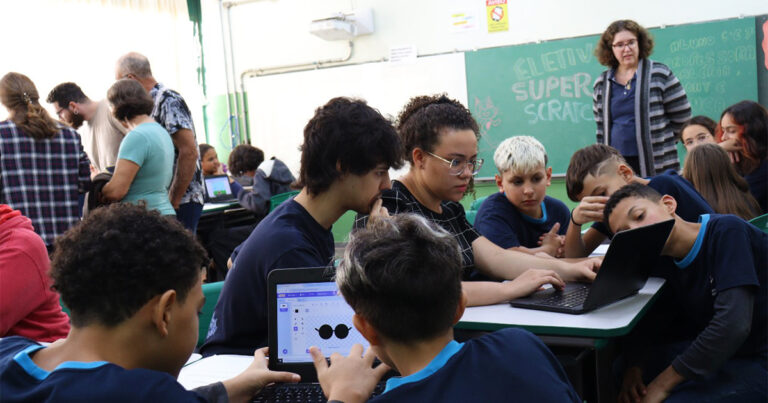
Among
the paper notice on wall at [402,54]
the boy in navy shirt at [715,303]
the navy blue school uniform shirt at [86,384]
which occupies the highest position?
the paper notice on wall at [402,54]

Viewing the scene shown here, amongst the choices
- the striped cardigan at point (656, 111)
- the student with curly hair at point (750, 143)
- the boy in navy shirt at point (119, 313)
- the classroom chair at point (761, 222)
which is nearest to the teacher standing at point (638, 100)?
the striped cardigan at point (656, 111)

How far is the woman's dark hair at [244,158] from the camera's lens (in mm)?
5742

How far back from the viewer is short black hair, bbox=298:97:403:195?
1597mm

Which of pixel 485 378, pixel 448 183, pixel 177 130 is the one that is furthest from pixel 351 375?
pixel 177 130

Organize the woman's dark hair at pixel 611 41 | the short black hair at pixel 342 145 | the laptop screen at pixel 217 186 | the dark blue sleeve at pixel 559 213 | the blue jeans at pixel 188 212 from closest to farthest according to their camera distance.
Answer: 1. the short black hair at pixel 342 145
2. the dark blue sleeve at pixel 559 213
3. the blue jeans at pixel 188 212
4. the woman's dark hair at pixel 611 41
5. the laptop screen at pixel 217 186

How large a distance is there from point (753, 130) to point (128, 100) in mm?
3069

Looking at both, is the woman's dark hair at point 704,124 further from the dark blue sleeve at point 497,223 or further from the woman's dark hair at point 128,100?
the woman's dark hair at point 128,100

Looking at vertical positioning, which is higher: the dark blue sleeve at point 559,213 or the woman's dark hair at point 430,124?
the woman's dark hair at point 430,124

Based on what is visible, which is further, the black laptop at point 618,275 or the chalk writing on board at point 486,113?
the chalk writing on board at point 486,113

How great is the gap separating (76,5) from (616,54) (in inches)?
182

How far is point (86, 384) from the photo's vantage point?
2.85 feet

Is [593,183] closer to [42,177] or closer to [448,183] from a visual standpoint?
[448,183]

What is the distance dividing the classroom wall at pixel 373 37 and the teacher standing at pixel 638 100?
5.20ft

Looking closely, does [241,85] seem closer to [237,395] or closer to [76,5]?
[76,5]
